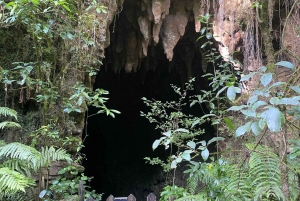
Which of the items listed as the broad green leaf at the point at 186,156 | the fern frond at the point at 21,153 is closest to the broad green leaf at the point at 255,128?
the broad green leaf at the point at 186,156

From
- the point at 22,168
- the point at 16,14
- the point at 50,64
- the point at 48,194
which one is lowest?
the point at 48,194

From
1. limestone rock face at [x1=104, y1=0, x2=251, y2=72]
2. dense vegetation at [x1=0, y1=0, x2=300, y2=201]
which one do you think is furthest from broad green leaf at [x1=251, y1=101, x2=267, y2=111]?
limestone rock face at [x1=104, y1=0, x2=251, y2=72]

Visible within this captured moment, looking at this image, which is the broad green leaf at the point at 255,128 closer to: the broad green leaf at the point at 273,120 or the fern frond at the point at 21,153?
the broad green leaf at the point at 273,120

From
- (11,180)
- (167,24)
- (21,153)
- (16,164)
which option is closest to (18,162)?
(16,164)

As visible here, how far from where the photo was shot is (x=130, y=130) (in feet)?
33.8

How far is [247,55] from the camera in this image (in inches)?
192

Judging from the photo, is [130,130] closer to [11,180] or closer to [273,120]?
[11,180]

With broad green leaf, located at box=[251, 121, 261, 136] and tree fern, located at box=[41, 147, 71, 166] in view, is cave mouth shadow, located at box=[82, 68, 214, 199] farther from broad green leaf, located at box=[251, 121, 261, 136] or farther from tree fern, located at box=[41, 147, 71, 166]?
broad green leaf, located at box=[251, 121, 261, 136]

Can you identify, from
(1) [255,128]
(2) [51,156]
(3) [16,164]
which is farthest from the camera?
(2) [51,156]

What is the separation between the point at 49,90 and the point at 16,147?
2.89 feet

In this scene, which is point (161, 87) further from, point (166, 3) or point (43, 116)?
point (43, 116)

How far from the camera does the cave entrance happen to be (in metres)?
8.80

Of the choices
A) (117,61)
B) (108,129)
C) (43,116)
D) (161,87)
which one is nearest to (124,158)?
(108,129)

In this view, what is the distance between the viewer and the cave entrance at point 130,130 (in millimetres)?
8804
